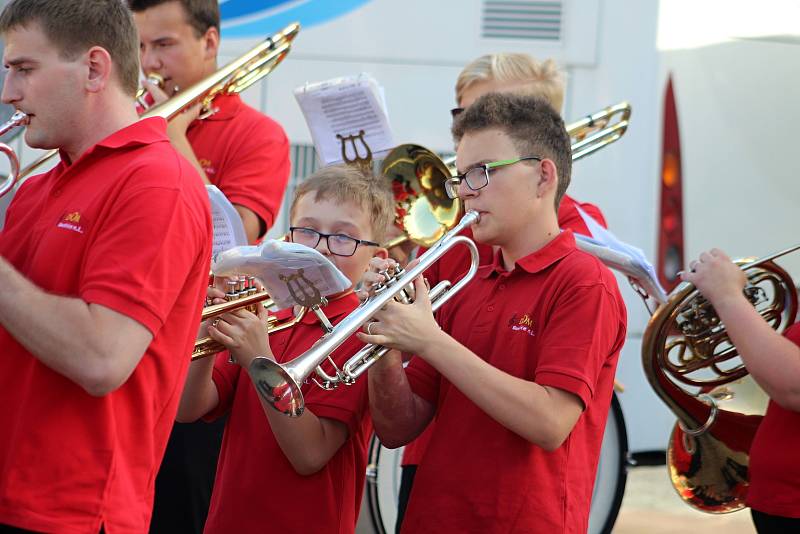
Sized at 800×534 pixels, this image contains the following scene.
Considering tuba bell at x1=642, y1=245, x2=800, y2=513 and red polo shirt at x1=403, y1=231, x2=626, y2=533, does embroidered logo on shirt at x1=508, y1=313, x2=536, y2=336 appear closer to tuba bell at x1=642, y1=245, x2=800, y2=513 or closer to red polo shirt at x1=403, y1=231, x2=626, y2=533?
red polo shirt at x1=403, y1=231, x2=626, y2=533

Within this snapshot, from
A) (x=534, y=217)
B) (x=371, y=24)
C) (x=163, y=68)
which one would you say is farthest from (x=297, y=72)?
(x=534, y=217)

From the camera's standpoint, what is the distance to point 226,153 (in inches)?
160

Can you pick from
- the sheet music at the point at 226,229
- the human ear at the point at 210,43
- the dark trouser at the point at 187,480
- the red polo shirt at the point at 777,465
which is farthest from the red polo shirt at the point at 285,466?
the human ear at the point at 210,43

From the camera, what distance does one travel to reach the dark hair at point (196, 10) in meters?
4.11

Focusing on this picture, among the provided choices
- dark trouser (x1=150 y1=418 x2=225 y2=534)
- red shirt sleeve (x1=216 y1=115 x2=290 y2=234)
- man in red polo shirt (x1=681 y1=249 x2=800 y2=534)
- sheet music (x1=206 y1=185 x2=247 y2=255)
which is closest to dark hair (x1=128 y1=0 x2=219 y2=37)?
red shirt sleeve (x1=216 y1=115 x2=290 y2=234)

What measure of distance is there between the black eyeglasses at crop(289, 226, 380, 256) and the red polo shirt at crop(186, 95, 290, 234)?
32.1 inches

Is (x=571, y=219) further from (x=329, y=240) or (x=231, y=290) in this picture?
(x=231, y=290)

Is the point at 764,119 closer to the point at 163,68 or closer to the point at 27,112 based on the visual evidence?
the point at 163,68

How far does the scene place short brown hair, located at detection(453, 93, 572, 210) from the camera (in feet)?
10.1

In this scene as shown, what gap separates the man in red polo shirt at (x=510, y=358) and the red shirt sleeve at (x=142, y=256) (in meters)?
0.60

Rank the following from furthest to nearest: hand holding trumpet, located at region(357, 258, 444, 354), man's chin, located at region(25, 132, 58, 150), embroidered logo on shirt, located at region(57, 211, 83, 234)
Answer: hand holding trumpet, located at region(357, 258, 444, 354) < man's chin, located at region(25, 132, 58, 150) < embroidered logo on shirt, located at region(57, 211, 83, 234)

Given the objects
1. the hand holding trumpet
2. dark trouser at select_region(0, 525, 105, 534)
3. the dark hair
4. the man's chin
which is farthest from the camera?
the dark hair

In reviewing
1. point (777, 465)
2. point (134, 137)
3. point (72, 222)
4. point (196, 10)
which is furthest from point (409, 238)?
point (72, 222)

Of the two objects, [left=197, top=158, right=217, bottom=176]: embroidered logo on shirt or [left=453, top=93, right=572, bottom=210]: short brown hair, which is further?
[left=197, top=158, right=217, bottom=176]: embroidered logo on shirt
